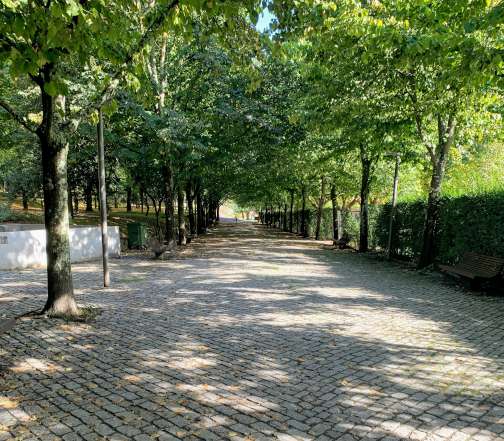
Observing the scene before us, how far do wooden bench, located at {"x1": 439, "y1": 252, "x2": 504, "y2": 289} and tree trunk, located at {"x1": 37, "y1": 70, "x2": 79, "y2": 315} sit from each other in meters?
8.80

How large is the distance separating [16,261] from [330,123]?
34.2 feet

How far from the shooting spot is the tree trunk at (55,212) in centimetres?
712

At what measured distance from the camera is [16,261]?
13.8 metres

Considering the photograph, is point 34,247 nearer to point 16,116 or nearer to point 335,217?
point 16,116

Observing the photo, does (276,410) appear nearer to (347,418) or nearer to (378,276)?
(347,418)

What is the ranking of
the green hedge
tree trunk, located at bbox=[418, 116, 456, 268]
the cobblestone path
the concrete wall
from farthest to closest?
tree trunk, located at bbox=[418, 116, 456, 268] < the concrete wall < the green hedge < the cobblestone path

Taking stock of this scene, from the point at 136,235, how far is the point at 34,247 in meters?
7.45

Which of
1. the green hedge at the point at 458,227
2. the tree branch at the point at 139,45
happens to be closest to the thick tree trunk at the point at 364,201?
the green hedge at the point at 458,227

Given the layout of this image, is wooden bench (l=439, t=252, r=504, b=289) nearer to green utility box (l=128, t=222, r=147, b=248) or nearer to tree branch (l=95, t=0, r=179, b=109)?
tree branch (l=95, t=0, r=179, b=109)

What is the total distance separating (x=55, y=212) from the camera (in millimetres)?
7199

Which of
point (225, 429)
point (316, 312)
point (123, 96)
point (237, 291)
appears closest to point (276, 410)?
point (225, 429)

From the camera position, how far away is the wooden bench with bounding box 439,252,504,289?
10508mm

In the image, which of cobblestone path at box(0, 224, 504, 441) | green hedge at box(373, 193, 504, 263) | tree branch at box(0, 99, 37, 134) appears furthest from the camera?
green hedge at box(373, 193, 504, 263)

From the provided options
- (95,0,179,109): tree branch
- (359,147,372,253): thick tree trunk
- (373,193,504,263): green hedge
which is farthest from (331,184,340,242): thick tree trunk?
(95,0,179,109): tree branch
